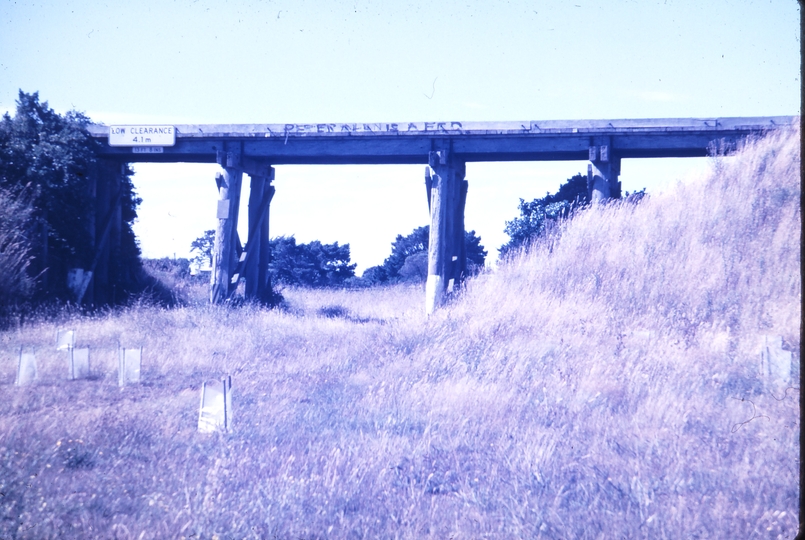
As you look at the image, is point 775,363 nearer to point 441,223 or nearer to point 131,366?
point 131,366

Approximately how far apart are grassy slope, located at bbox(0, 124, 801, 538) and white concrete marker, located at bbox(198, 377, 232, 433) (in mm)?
164

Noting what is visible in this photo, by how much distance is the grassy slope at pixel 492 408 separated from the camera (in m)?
3.55

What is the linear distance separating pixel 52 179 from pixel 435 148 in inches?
286

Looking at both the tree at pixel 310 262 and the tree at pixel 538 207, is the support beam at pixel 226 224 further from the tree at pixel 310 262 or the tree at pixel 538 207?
the tree at pixel 310 262

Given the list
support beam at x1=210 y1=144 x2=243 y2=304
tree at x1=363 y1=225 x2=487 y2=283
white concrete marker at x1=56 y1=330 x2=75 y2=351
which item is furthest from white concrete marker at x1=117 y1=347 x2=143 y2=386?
tree at x1=363 y1=225 x2=487 y2=283

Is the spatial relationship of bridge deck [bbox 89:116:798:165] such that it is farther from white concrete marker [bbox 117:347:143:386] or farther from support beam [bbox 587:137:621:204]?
white concrete marker [bbox 117:347:143:386]

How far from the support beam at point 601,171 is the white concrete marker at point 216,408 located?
8.12 m

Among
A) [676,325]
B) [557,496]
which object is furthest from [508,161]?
[557,496]

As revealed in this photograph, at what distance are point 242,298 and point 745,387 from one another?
9.30 m

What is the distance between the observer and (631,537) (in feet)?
10.8

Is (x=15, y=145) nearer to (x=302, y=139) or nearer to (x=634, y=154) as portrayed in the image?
(x=302, y=139)

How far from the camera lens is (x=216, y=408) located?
16.4 feet

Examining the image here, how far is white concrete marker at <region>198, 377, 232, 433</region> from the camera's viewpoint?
4914mm

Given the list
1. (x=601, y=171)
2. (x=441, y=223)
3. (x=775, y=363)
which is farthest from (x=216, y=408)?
(x=601, y=171)
